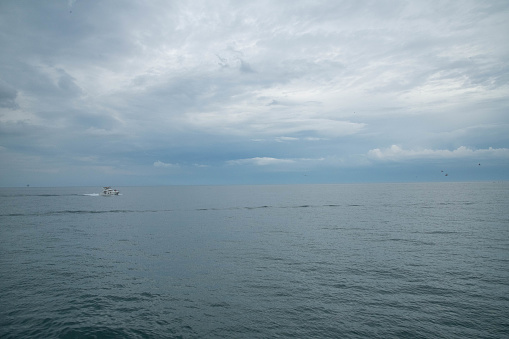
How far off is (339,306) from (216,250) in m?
25.3

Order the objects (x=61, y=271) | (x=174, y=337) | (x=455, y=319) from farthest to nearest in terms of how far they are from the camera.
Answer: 1. (x=61, y=271)
2. (x=455, y=319)
3. (x=174, y=337)

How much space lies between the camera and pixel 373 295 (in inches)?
1085

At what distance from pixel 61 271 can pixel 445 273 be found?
45117mm

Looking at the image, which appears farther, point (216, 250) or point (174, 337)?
point (216, 250)

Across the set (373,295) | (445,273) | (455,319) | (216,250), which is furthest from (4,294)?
(445,273)

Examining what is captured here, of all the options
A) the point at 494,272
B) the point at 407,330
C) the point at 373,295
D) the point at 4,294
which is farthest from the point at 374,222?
the point at 4,294

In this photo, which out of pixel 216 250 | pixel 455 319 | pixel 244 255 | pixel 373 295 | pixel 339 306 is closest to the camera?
pixel 455 319

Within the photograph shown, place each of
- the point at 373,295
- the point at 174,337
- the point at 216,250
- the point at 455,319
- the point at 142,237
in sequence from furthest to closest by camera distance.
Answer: the point at 142,237
the point at 216,250
the point at 373,295
the point at 455,319
the point at 174,337

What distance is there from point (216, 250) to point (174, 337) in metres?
26.0

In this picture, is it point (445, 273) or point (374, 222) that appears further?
point (374, 222)

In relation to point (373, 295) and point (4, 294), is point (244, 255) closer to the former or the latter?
point (373, 295)

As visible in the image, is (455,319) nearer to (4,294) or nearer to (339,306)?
(339,306)

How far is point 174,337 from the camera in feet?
69.2

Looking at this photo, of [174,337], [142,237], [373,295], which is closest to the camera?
[174,337]
